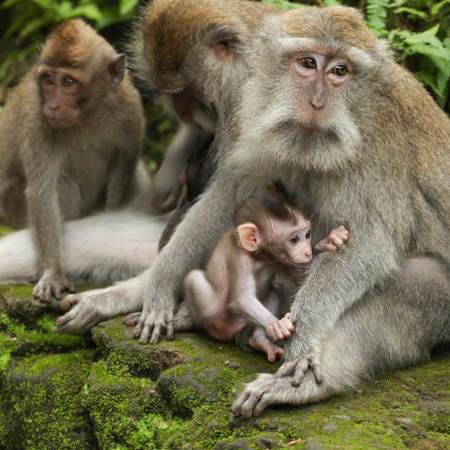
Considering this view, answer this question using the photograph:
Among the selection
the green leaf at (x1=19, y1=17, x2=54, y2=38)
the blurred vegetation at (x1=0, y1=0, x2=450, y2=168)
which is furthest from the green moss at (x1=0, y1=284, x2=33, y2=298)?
the green leaf at (x1=19, y1=17, x2=54, y2=38)

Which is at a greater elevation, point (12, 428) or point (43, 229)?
point (43, 229)

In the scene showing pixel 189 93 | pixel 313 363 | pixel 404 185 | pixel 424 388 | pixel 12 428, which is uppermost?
pixel 189 93

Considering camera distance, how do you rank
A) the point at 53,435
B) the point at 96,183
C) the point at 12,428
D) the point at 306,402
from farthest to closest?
the point at 96,183, the point at 12,428, the point at 53,435, the point at 306,402

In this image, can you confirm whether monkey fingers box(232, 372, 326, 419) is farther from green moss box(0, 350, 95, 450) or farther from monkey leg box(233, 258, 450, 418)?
green moss box(0, 350, 95, 450)

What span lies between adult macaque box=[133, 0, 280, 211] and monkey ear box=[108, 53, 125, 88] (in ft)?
2.69

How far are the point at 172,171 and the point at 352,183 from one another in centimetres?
302

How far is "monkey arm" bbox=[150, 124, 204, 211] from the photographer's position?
6.97m

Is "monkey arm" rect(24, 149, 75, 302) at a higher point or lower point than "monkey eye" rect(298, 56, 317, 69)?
lower

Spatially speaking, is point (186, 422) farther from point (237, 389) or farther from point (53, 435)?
point (53, 435)

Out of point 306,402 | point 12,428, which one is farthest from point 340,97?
point 12,428

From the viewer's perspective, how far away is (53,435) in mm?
5477

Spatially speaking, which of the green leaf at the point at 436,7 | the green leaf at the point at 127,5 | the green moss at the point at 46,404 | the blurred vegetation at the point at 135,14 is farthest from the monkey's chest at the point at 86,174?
the green leaf at the point at 436,7

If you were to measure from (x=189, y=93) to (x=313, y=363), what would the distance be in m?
2.77

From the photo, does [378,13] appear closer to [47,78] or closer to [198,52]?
[198,52]
